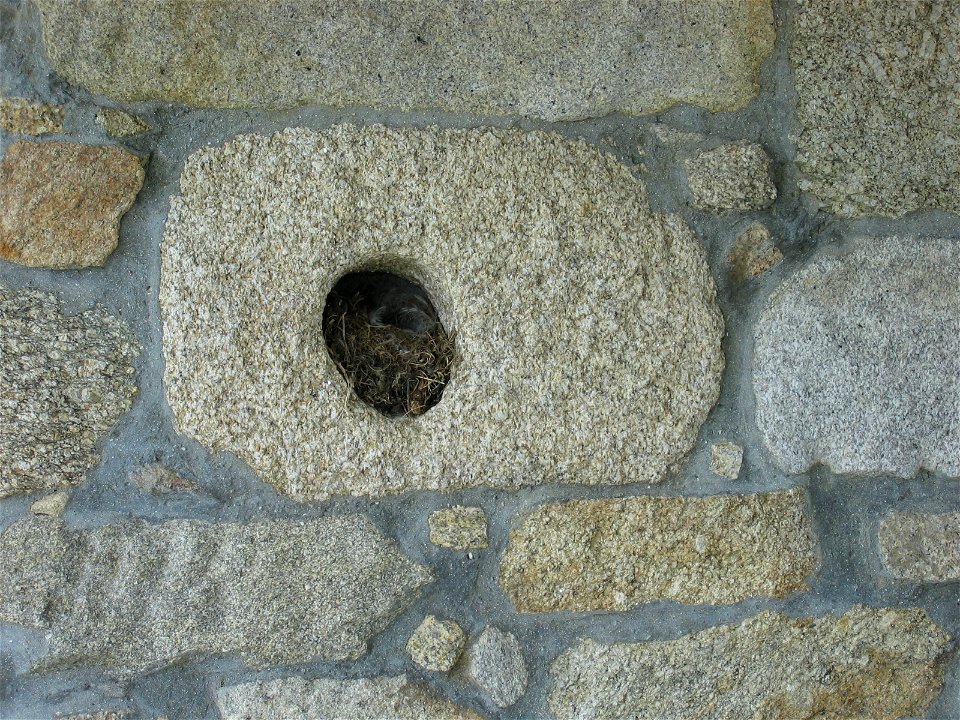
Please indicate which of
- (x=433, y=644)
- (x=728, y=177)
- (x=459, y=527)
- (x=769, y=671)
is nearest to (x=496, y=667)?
(x=433, y=644)

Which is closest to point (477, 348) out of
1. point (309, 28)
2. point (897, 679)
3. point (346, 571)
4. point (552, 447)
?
point (552, 447)

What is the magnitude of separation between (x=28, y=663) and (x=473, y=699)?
20.8 inches

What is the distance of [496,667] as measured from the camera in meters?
Result: 1.06

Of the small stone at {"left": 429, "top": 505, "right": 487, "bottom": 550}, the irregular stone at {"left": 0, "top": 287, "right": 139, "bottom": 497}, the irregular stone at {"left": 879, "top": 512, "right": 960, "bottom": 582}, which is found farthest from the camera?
the irregular stone at {"left": 879, "top": 512, "right": 960, "bottom": 582}

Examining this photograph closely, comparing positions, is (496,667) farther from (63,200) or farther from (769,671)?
(63,200)

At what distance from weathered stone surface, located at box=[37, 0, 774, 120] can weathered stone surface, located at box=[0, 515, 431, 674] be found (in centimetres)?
52

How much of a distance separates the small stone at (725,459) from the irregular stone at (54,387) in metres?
0.73

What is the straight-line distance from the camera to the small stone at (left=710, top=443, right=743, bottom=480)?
1101mm

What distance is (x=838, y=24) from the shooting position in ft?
3.55

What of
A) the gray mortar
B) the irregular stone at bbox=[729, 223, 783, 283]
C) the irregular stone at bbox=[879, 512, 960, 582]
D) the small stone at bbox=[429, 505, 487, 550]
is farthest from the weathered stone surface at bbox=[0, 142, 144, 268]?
the irregular stone at bbox=[879, 512, 960, 582]

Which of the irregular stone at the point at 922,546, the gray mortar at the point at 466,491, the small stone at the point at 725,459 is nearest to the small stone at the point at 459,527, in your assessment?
the gray mortar at the point at 466,491

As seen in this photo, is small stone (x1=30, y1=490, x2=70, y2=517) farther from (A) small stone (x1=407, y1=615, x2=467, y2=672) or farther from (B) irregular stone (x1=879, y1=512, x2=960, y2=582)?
(B) irregular stone (x1=879, y1=512, x2=960, y2=582)

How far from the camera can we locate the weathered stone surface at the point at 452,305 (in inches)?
38.2

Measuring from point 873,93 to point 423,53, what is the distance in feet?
1.93
